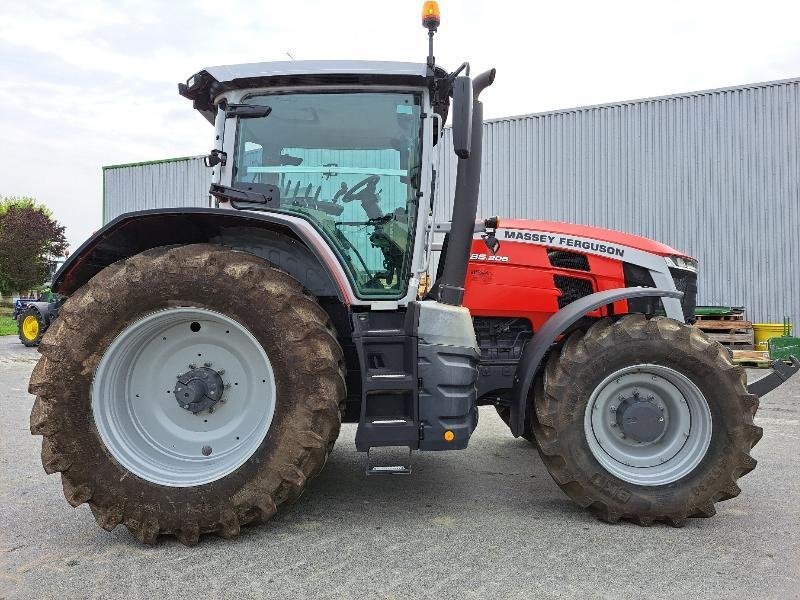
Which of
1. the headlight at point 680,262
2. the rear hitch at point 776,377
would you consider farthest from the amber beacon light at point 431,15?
the rear hitch at point 776,377

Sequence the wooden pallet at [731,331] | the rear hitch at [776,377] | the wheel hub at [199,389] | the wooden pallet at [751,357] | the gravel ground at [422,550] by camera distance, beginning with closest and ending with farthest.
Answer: the gravel ground at [422,550], the wheel hub at [199,389], the rear hitch at [776,377], the wooden pallet at [751,357], the wooden pallet at [731,331]

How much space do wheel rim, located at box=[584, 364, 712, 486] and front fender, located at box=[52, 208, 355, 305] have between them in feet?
5.08

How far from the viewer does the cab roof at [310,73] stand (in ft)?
10.7

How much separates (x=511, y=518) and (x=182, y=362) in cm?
195

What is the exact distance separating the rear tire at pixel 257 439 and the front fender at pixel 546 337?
1056 mm

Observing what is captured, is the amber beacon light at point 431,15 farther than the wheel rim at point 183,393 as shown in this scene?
Yes

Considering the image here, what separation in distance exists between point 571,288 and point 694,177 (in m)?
10.3

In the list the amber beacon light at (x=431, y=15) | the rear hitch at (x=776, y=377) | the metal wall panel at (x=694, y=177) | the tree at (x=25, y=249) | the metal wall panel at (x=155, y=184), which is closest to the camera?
the amber beacon light at (x=431, y=15)

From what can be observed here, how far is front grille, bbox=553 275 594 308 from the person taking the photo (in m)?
3.90

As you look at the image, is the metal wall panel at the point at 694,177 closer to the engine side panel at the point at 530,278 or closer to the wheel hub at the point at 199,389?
the engine side panel at the point at 530,278

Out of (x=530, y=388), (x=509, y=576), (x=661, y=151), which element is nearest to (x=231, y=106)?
(x=530, y=388)

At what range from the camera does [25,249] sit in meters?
30.3

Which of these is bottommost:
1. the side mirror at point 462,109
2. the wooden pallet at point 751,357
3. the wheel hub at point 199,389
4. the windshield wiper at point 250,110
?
the wooden pallet at point 751,357

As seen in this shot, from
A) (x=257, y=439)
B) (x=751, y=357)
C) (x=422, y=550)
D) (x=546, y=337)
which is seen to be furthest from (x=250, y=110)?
(x=751, y=357)
